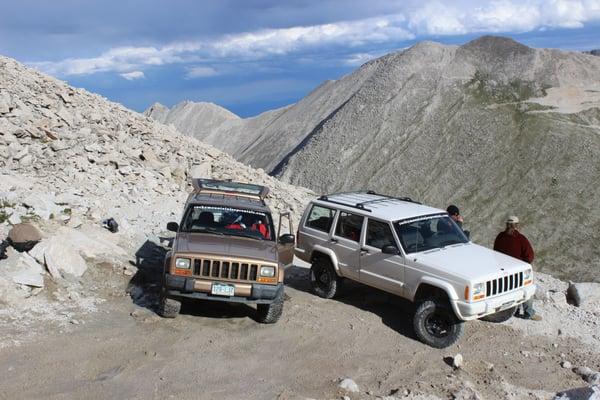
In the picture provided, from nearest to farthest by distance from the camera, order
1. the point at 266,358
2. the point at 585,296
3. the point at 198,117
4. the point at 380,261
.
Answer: the point at 266,358
the point at 380,261
the point at 585,296
the point at 198,117

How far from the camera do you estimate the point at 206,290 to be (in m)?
8.77

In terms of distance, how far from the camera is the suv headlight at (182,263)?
8797 millimetres

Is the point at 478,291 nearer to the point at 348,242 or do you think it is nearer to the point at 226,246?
the point at 348,242

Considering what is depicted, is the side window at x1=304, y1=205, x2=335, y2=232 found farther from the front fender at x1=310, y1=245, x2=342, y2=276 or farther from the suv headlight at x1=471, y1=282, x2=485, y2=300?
the suv headlight at x1=471, y1=282, x2=485, y2=300

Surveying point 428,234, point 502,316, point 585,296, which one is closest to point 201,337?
point 428,234

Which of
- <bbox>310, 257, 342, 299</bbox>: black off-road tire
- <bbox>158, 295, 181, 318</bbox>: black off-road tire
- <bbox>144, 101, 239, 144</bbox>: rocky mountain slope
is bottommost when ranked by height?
<bbox>144, 101, 239, 144</bbox>: rocky mountain slope

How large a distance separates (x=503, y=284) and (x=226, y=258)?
4.28m

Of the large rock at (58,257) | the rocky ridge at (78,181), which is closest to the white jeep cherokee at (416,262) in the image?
the rocky ridge at (78,181)

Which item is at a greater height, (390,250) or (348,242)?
(390,250)

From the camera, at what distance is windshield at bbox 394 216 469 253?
9.67m

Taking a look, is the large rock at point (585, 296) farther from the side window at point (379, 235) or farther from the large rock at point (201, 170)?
the large rock at point (201, 170)

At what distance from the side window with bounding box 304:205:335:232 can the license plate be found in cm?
284

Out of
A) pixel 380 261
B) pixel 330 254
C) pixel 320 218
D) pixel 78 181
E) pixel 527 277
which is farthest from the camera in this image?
pixel 78 181

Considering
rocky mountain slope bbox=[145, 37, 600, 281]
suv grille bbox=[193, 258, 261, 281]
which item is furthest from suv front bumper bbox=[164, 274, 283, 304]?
rocky mountain slope bbox=[145, 37, 600, 281]
